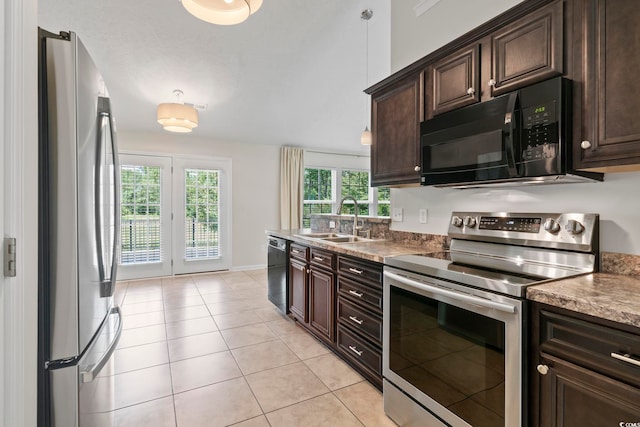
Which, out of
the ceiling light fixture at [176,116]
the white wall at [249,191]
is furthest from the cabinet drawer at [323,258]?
the white wall at [249,191]

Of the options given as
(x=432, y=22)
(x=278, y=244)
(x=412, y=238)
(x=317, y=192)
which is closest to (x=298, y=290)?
(x=278, y=244)

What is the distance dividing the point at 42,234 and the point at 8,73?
500 millimetres

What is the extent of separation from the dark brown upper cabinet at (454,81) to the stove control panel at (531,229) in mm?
710

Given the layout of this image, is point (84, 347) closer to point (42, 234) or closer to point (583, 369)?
point (42, 234)

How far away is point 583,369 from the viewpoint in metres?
1.06

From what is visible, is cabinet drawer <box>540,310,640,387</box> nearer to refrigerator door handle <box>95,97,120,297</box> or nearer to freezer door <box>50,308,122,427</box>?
freezer door <box>50,308,122,427</box>

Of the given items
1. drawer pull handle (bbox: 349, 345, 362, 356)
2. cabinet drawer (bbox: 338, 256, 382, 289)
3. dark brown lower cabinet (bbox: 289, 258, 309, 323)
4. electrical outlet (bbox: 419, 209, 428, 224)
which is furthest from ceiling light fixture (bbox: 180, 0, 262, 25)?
drawer pull handle (bbox: 349, 345, 362, 356)

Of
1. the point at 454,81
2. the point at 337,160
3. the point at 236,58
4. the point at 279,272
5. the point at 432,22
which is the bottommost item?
the point at 279,272

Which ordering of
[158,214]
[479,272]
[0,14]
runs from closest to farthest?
1. [0,14]
2. [479,272]
3. [158,214]

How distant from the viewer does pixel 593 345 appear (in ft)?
3.43

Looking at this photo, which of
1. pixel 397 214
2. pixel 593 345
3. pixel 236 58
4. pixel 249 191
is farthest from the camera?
pixel 249 191

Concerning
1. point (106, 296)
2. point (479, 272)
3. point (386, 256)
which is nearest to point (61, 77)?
point (106, 296)

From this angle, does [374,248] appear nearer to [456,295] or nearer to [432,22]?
[456,295]

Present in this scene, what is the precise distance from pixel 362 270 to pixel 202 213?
4221mm
